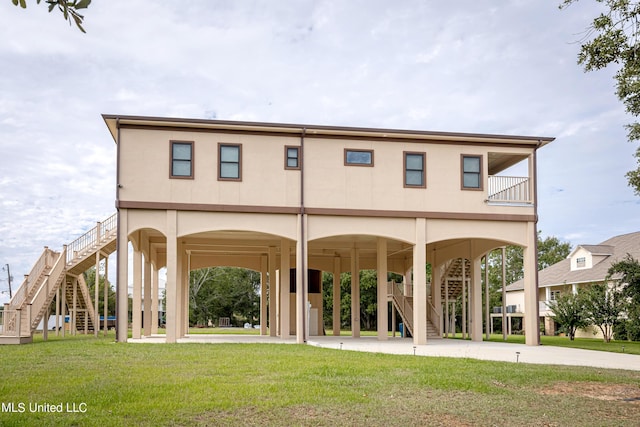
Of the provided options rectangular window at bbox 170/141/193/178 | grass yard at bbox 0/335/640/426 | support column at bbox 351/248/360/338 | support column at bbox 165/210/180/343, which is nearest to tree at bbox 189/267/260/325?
support column at bbox 351/248/360/338

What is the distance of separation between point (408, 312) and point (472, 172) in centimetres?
825

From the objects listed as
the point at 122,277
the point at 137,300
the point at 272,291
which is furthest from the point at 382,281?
the point at 122,277

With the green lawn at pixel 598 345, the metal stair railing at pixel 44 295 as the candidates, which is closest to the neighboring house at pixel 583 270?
the green lawn at pixel 598 345

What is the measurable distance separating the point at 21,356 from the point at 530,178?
18971mm

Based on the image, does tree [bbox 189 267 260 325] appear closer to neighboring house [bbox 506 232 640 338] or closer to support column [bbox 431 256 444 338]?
neighboring house [bbox 506 232 640 338]

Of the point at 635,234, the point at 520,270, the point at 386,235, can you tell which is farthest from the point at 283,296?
the point at 520,270

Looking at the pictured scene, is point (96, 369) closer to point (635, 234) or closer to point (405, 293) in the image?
point (405, 293)

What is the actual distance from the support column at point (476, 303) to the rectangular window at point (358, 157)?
7.96 m

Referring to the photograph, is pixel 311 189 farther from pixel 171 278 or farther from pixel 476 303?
pixel 476 303

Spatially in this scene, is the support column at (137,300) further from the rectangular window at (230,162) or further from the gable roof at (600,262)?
the gable roof at (600,262)

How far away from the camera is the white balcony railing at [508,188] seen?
88.4 feet

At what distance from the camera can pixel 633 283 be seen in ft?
95.8

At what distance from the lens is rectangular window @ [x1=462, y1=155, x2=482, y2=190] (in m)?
26.4

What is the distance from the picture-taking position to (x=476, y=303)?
2992 centimetres
